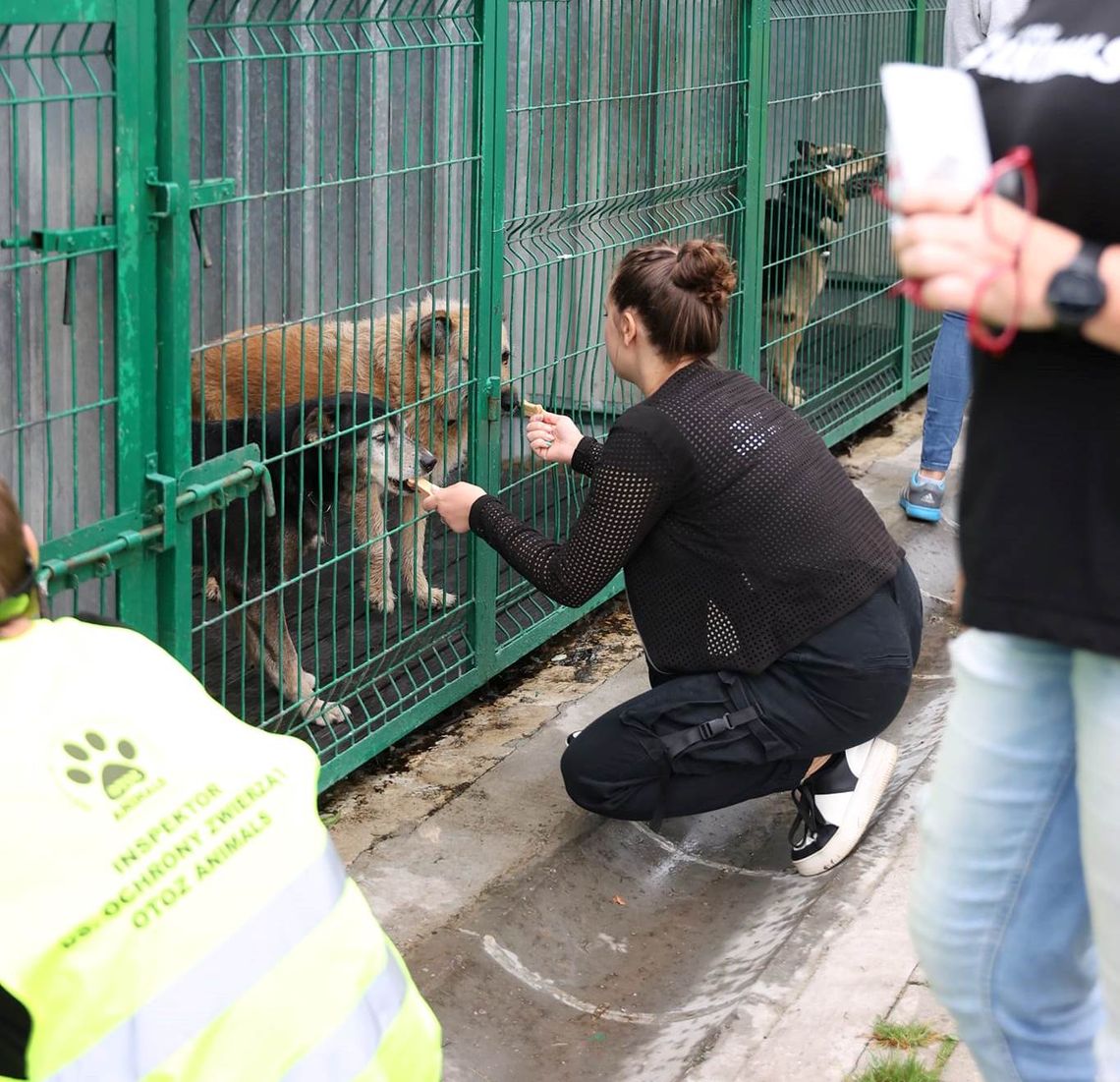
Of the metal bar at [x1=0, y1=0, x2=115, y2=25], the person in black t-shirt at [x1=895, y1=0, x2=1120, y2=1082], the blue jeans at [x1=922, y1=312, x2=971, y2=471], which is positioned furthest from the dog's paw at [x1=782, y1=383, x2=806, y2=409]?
the person in black t-shirt at [x1=895, y1=0, x2=1120, y2=1082]

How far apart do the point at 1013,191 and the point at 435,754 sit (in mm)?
2929

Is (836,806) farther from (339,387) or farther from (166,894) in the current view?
(166,894)

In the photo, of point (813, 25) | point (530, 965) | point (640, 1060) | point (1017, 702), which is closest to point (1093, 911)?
point (1017, 702)

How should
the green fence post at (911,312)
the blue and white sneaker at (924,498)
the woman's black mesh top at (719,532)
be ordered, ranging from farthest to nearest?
1. the green fence post at (911,312)
2. the blue and white sneaker at (924,498)
3. the woman's black mesh top at (719,532)

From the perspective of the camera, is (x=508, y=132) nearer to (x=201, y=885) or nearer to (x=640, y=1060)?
(x=640, y=1060)

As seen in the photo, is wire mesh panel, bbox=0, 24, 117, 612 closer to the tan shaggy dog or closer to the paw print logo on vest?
the tan shaggy dog

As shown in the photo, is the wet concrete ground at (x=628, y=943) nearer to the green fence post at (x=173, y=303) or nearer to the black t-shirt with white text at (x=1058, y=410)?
the green fence post at (x=173, y=303)

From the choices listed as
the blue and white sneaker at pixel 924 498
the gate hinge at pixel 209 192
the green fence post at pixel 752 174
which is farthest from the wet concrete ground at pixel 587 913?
the blue and white sneaker at pixel 924 498

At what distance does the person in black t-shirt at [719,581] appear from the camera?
3.60m

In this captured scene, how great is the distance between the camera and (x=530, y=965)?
3.46 m

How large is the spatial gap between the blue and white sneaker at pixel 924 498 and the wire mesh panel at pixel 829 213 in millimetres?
606

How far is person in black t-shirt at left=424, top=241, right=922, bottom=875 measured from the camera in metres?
3.60

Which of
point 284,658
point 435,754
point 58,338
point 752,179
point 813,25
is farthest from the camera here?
point 813,25

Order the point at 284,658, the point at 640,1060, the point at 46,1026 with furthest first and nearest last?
the point at 284,658 < the point at 640,1060 < the point at 46,1026
